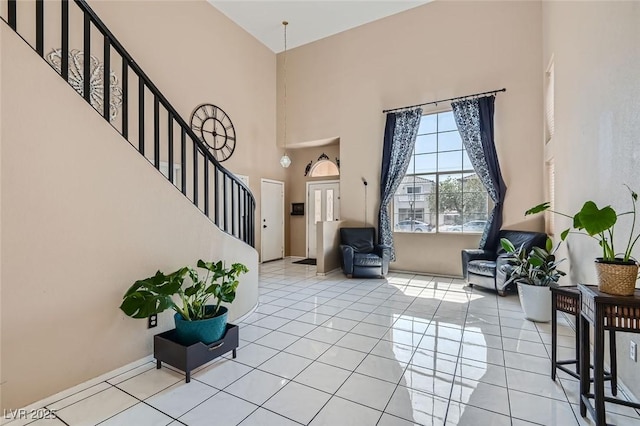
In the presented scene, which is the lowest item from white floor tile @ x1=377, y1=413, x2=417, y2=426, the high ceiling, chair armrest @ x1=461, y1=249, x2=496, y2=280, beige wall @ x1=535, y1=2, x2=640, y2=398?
white floor tile @ x1=377, y1=413, x2=417, y2=426

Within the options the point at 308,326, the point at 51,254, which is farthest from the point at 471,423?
the point at 51,254

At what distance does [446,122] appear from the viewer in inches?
223

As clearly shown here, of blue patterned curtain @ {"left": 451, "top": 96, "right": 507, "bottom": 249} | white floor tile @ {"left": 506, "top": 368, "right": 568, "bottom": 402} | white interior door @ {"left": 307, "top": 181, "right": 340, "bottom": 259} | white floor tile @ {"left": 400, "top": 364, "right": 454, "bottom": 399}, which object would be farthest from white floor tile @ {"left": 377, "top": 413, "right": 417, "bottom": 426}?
white interior door @ {"left": 307, "top": 181, "right": 340, "bottom": 259}

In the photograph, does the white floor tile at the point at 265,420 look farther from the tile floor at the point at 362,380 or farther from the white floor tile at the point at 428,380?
the white floor tile at the point at 428,380

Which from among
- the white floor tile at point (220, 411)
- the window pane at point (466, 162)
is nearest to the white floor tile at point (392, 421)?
the white floor tile at point (220, 411)

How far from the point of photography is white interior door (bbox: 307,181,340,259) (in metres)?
7.38

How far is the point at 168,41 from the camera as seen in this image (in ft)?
16.6

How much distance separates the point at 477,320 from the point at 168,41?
6392 millimetres

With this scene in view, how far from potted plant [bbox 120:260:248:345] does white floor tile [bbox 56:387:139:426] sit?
1.59 feet

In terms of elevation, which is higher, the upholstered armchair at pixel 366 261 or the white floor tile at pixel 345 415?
the upholstered armchair at pixel 366 261

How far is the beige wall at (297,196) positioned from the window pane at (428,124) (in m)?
2.74

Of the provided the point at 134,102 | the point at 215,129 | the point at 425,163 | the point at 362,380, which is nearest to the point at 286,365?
the point at 362,380

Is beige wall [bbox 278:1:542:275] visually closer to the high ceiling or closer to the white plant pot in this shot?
the high ceiling

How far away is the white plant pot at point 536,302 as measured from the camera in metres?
3.32
